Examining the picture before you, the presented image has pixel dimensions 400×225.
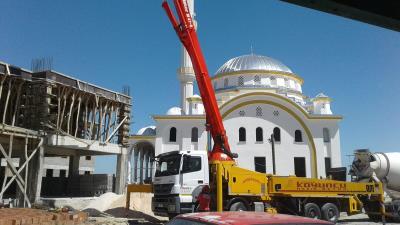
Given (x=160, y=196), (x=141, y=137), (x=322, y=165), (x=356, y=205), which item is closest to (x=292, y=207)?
(x=356, y=205)

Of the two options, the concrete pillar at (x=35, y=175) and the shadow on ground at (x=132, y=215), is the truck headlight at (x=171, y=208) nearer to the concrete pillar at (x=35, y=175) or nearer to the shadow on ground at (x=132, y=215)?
the shadow on ground at (x=132, y=215)

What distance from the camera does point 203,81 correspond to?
651 inches

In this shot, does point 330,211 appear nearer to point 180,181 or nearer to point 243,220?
point 180,181

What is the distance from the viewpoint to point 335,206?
1591cm

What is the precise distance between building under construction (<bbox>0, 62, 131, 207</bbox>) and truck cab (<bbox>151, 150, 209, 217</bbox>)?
7160mm

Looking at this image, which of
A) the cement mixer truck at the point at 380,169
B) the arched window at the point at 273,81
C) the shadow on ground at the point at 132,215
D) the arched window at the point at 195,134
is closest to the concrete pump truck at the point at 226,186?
the cement mixer truck at the point at 380,169

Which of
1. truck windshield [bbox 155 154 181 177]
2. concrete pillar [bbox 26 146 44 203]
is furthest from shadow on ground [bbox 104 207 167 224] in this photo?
concrete pillar [bbox 26 146 44 203]

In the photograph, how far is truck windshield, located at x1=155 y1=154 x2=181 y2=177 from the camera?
14.4m

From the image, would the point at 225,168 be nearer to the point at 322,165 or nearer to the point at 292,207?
the point at 292,207

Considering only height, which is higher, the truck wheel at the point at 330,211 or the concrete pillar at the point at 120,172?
the concrete pillar at the point at 120,172

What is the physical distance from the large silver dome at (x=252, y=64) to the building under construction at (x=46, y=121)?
927 inches

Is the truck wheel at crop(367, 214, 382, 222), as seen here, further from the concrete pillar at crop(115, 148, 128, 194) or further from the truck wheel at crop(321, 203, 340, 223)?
the concrete pillar at crop(115, 148, 128, 194)

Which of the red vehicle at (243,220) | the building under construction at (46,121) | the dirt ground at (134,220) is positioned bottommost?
the dirt ground at (134,220)

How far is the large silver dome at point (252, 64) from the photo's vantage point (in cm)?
4569
